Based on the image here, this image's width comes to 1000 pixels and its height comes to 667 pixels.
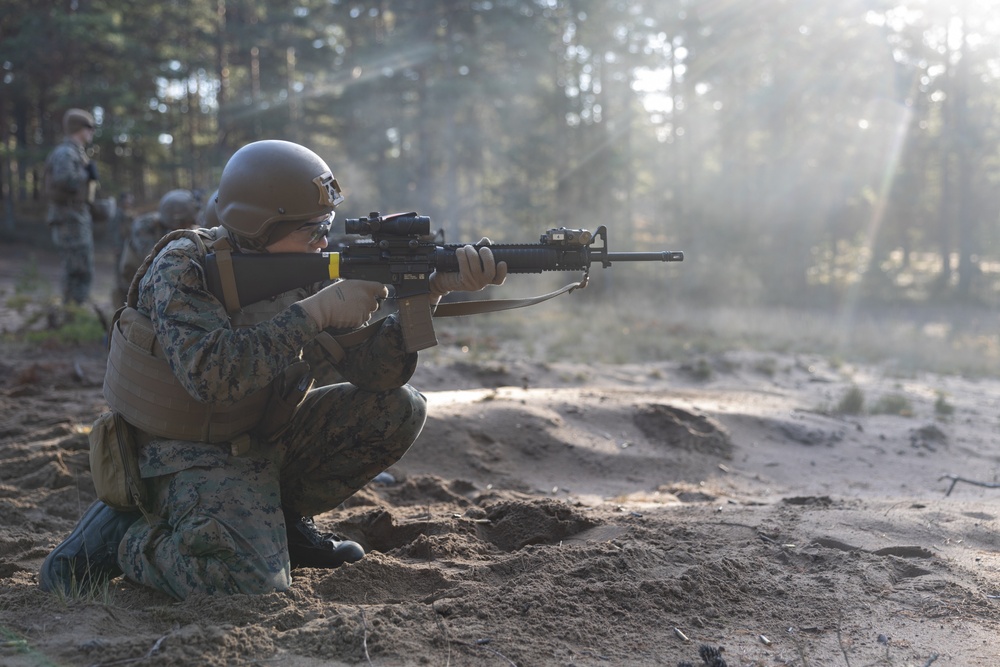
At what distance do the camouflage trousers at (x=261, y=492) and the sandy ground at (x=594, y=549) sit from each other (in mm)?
135

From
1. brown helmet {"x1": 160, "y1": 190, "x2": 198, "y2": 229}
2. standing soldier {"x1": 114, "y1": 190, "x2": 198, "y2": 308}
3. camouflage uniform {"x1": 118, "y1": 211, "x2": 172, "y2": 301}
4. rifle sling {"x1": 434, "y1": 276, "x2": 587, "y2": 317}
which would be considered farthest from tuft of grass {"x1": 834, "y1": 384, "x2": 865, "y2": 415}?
camouflage uniform {"x1": 118, "y1": 211, "x2": 172, "y2": 301}

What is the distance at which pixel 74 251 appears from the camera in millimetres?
11305

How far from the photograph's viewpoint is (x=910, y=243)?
31547 mm

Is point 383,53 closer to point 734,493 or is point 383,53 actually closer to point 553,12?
point 553,12

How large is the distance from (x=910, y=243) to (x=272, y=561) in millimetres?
33145

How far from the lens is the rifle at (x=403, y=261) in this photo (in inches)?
133

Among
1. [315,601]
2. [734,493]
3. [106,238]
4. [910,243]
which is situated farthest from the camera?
[910,243]

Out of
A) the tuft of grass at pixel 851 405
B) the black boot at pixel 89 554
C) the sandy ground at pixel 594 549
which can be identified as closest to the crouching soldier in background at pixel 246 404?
the black boot at pixel 89 554

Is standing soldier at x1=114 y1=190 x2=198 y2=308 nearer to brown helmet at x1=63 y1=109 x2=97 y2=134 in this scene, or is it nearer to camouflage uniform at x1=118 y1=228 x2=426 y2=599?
brown helmet at x1=63 y1=109 x2=97 y2=134

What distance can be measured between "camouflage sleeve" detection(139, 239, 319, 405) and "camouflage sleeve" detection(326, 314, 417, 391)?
53 cm

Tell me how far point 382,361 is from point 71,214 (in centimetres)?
921

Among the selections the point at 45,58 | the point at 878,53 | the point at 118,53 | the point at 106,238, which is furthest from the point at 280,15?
the point at 878,53

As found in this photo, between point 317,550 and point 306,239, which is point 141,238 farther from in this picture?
point 317,550

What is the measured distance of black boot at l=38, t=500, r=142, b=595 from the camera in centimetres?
316
